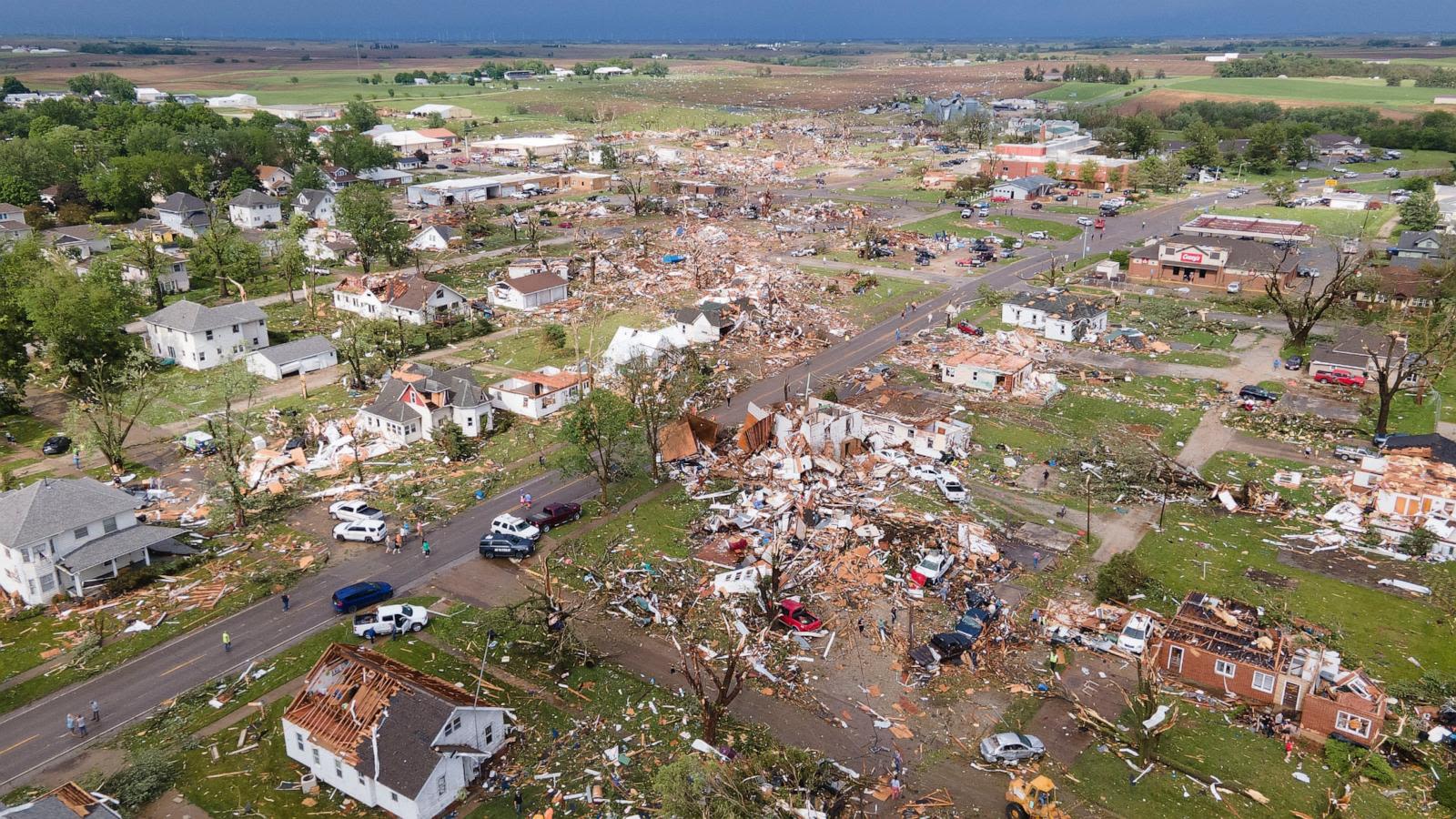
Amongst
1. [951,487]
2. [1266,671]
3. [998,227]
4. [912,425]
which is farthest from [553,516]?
[998,227]

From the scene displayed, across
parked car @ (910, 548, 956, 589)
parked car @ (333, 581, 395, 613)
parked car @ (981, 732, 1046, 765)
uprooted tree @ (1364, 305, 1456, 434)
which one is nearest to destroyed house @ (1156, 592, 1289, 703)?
parked car @ (981, 732, 1046, 765)

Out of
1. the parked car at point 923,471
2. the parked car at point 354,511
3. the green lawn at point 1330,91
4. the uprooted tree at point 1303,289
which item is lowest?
the parked car at point 354,511

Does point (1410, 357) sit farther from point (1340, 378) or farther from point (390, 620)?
point (390, 620)

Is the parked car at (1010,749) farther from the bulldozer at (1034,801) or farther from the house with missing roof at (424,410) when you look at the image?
the house with missing roof at (424,410)

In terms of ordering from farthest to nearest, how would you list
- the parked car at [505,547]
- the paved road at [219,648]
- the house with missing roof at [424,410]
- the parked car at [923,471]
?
1. the house with missing roof at [424,410]
2. the parked car at [923,471]
3. the parked car at [505,547]
4. the paved road at [219,648]

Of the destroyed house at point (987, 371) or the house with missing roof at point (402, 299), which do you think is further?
the house with missing roof at point (402, 299)

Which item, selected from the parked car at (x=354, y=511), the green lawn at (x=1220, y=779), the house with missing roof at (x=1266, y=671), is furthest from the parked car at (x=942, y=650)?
the parked car at (x=354, y=511)

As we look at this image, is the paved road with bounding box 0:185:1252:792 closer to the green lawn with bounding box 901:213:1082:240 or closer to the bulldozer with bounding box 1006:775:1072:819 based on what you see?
the bulldozer with bounding box 1006:775:1072:819

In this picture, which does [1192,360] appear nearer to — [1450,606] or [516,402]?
[1450,606]
